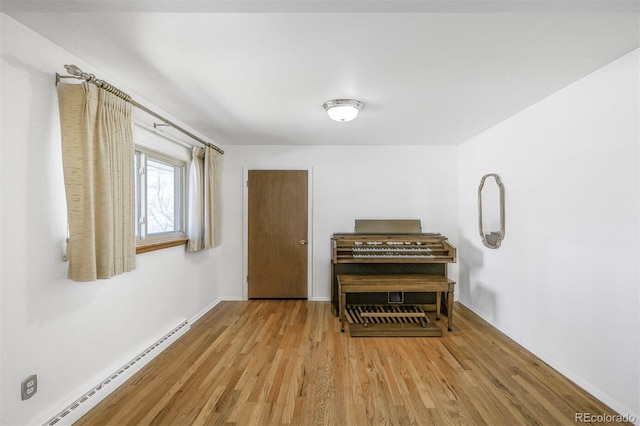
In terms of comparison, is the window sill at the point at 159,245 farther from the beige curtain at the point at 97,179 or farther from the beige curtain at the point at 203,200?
the beige curtain at the point at 97,179

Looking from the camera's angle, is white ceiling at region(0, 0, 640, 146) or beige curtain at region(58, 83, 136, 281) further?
beige curtain at region(58, 83, 136, 281)

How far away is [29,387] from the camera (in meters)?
1.55

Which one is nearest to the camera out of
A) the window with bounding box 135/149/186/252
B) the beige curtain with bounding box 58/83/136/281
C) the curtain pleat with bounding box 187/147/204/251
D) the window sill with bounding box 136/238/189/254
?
the beige curtain with bounding box 58/83/136/281

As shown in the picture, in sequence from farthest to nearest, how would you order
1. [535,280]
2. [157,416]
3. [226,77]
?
[535,280] < [226,77] < [157,416]

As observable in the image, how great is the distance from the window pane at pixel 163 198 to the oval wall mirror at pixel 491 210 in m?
3.47

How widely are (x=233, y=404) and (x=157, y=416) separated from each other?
0.44 meters

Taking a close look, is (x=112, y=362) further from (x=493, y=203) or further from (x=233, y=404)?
(x=493, y=203)

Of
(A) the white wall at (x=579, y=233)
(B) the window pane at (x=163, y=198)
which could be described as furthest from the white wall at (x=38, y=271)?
(A) the white wall at (x=579, y=233)

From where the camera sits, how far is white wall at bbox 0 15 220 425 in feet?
4.81

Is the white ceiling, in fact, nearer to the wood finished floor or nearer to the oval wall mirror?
the oval wall mirror

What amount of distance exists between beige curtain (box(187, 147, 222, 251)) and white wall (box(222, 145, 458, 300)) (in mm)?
531

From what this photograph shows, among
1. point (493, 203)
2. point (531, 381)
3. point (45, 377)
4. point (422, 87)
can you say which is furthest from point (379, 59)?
point (45, 377)

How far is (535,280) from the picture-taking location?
2605mm

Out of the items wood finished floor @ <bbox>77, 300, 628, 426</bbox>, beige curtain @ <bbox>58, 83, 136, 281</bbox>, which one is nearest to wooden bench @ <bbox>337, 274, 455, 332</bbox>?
wood finished floor @ <bbox>77, 300, 628, 426</bbox>
